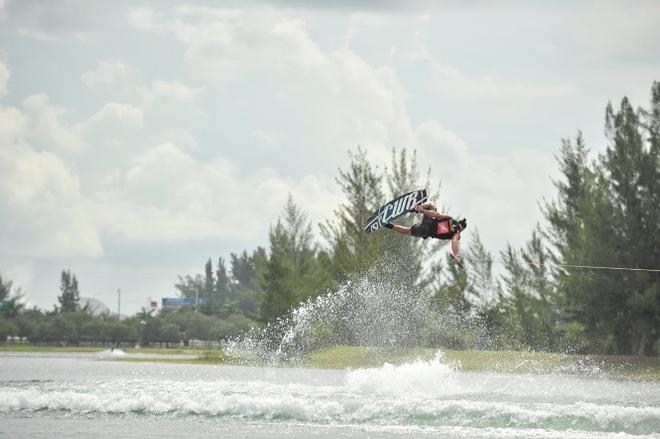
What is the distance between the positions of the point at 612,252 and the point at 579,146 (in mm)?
11513

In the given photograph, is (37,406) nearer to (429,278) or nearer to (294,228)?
(429,278)

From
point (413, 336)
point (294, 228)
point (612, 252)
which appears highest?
point (294, 228)

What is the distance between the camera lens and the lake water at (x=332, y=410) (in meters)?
23.3

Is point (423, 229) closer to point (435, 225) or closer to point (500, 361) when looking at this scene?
point (435, 225)

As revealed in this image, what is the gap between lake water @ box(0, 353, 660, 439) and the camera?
2334 centimetres

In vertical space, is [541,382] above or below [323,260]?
below

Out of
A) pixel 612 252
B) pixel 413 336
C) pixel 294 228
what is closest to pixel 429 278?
pixel 413 336

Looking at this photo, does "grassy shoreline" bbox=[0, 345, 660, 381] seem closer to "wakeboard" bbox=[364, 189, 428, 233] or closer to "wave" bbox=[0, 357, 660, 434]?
"wave" bbox=[0, 357, 660, 434]

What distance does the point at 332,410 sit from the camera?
25.4m

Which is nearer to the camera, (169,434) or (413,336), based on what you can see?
(169,434)

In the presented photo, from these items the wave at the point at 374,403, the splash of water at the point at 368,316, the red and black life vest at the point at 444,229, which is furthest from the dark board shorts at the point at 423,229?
the splash of water at the point at 368,316

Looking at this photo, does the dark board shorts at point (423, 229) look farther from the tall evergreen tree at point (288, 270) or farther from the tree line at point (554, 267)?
the tall evergreen tree at point (288, 270)

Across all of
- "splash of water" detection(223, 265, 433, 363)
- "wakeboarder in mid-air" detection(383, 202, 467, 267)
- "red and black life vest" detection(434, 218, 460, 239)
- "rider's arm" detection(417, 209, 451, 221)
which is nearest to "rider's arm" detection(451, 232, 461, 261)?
"wakeboarder in mid-air" detection(383, 202, 467, 267)

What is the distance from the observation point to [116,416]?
26.4 meters
